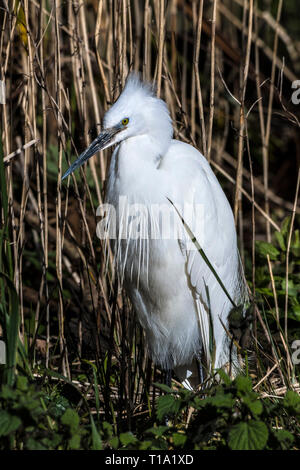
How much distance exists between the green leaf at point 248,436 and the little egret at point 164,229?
0.28 m

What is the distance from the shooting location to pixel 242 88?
1.84m

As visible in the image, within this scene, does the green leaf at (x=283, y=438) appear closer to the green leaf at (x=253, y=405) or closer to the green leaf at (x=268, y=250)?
the green leaf at (x=253, y=405)

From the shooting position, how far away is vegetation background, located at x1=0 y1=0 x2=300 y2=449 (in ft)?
4.36

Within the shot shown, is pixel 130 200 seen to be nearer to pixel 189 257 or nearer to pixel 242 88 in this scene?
pixel 189 257

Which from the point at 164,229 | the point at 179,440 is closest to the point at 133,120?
the point at 164,229

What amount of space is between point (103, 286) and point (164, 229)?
0.44m

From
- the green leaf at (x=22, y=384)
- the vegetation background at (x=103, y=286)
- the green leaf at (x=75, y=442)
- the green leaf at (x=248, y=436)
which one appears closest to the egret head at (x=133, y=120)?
the vegetation background at (x=103, y=286)

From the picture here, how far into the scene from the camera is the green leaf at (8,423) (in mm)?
1201

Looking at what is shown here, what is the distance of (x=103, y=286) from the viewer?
2.13 metres

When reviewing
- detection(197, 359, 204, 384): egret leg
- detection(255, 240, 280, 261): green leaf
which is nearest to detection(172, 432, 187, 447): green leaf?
detection(197, 359, 204, 384): egret leg

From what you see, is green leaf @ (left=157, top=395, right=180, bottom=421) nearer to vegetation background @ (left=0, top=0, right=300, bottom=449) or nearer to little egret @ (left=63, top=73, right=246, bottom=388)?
vegetation background @ (left=0, top=0, right=300, bottom=449)

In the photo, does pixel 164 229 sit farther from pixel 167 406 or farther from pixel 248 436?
pixel 248 436
